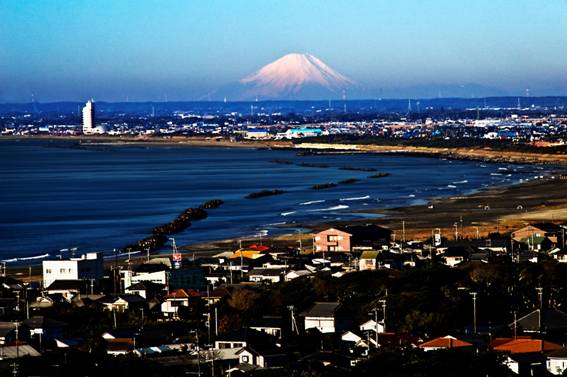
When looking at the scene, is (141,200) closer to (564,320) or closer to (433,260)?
(433,260)

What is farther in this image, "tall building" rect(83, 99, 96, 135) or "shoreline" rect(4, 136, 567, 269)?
"tall building" rect(83, 99, 96, 135)

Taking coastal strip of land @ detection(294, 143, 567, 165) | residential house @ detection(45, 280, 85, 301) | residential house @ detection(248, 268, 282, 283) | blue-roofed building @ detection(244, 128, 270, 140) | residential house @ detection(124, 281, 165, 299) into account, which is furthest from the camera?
blue-roofed building @ detection(244, 128, 270, 140)

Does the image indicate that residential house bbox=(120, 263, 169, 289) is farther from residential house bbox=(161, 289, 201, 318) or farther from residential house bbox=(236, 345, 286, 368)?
residential house bbox=(236, 345, 286, 368)

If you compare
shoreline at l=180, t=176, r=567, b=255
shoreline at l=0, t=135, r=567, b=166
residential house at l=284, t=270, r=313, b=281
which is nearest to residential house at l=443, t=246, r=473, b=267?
residential house at l=284, t=270, r=313, b=281

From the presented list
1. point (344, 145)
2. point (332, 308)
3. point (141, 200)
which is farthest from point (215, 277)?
Result: point (344, 145)

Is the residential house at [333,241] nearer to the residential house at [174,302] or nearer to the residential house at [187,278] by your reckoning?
the residential house at [187,278]

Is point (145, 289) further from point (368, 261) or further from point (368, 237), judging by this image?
point (368, 237)
